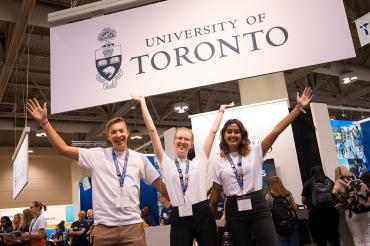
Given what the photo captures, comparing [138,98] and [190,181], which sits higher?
[138,98]

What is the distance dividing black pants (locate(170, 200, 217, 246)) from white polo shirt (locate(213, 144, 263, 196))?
0.67 feet

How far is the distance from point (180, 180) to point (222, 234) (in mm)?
2430

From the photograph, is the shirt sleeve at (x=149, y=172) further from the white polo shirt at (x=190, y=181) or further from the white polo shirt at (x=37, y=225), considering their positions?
the white polo shirt at (x=37, y=225)

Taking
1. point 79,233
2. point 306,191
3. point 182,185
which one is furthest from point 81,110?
point 182,185

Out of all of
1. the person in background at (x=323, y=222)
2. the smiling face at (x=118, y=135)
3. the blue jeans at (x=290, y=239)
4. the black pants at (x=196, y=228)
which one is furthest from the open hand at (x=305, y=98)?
the blue jeans at (x=290, y=239)

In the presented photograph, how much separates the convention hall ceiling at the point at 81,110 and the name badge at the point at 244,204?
4927 millimetres

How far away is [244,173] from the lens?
8.18 feet

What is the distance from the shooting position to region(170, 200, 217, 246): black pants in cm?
241

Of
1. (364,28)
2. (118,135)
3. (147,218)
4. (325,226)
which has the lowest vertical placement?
(325,226)

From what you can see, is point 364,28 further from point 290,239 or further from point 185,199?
point 185,199

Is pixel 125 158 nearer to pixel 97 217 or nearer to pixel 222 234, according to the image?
pixel 97 217

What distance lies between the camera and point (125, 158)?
2.45 m

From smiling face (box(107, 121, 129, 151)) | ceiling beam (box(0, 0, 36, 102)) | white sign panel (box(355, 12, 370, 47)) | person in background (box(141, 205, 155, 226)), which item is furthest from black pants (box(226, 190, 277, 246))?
person in background (box(141, 205, 155, 226))

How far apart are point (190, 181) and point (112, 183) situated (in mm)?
516
